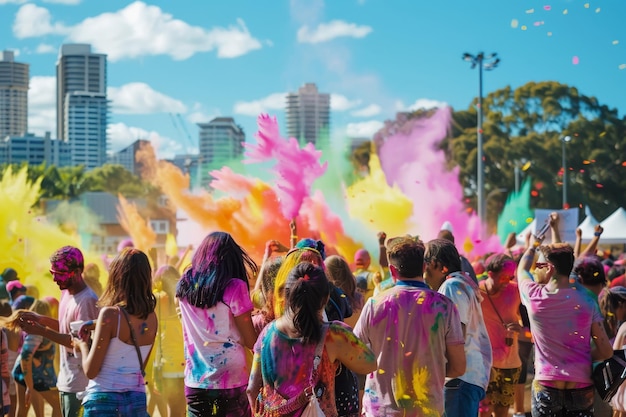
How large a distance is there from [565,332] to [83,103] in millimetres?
190131

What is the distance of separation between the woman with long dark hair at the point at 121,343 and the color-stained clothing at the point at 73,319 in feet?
1.89

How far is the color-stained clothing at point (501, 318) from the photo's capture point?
706 centimetres

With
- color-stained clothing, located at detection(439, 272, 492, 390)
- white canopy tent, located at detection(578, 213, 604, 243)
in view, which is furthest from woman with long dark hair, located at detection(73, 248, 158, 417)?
white canopy tent, located at detection(578, 213, 604, 243)

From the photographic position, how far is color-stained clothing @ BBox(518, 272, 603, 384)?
532cm

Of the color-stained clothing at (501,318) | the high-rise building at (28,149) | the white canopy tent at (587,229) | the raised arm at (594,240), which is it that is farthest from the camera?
the high-rise building at (28,149)

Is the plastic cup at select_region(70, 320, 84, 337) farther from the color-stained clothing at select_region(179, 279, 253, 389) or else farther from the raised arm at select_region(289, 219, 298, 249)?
the raised arm at select_region(289, 219, 298, 249)

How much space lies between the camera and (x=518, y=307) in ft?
23.8

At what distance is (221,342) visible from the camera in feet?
15.6

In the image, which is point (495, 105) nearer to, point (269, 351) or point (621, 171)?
point (621, 171)

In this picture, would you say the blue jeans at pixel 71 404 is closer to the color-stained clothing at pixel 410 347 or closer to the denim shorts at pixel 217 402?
the denim shorts at pixel 217 402

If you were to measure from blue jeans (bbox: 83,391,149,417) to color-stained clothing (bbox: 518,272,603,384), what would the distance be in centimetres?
260

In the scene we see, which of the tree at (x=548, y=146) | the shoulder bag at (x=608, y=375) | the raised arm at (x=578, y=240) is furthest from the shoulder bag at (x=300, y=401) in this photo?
the tree at (x=548, y=146)

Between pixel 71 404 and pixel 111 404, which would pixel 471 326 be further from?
pixel 71 404

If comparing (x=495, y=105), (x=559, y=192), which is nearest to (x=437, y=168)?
(x=559, y=192)
